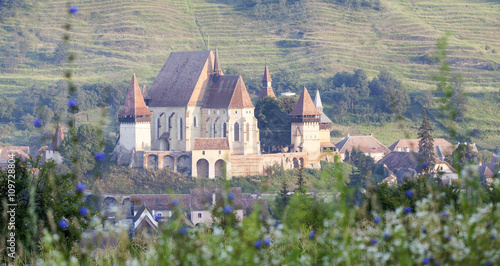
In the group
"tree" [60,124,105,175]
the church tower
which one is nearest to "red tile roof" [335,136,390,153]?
the church tower

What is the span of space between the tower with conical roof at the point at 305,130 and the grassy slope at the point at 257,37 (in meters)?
32.2

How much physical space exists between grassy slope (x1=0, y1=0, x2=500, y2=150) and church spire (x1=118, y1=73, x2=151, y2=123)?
3647 cm

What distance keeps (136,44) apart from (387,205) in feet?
286

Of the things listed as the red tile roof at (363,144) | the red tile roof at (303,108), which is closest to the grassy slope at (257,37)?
the red tile roof at (363,144)

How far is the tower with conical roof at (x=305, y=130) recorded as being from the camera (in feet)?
165

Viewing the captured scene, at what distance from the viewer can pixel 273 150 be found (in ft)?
169

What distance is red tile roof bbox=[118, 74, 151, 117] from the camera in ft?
159

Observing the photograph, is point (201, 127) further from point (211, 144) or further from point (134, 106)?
point (134, 106)

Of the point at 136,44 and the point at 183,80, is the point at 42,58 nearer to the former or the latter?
the point at 136,44

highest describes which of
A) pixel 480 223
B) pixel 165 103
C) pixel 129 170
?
pixel 480 223

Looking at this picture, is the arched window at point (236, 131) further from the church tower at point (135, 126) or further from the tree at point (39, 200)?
the tree at point (39, 200)

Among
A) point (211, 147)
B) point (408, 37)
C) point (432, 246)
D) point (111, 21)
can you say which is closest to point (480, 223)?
point (432, 246)

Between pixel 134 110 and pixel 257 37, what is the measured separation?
53696 millimetres

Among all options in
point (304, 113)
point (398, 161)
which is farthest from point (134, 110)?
point (398, 161)
